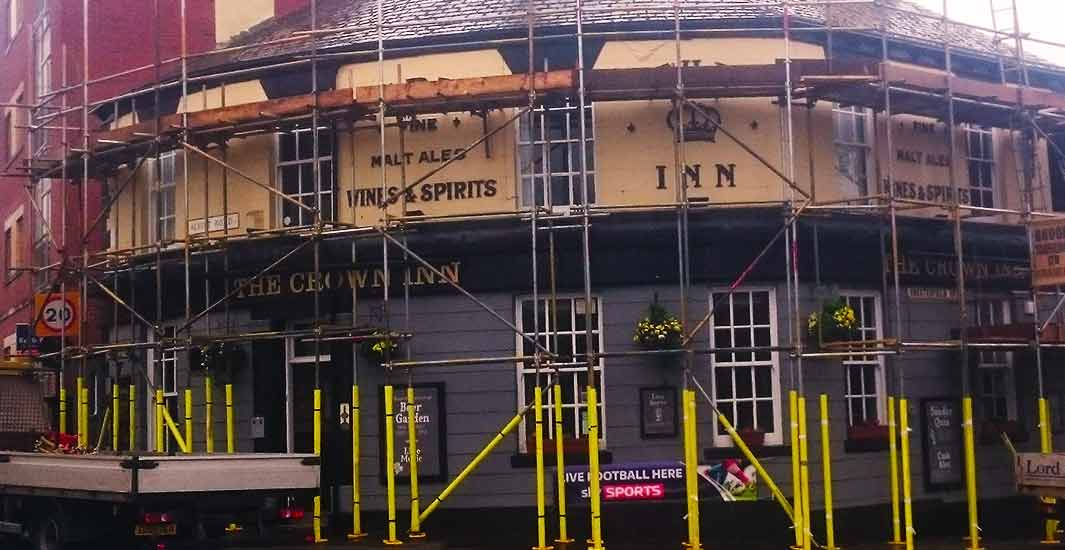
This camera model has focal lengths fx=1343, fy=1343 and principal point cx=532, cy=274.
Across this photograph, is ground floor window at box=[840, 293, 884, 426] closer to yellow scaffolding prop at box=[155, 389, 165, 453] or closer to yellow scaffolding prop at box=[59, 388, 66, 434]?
yellow scaffolding prop at box=[155, 389, 165, 453]

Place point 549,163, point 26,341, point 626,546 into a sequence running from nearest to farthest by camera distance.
Answer: point 626,546 → point 549,163 → point 26,341

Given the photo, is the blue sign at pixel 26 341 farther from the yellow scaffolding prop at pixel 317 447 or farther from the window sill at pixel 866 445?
the window sill at pixel 866 445

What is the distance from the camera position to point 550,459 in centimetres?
1720

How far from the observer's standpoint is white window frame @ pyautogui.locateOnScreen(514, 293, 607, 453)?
1727 cm

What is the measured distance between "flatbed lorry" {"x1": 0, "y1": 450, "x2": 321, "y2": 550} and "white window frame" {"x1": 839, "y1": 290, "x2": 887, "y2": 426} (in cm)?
726

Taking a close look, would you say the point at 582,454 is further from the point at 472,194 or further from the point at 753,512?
the point at 472,194

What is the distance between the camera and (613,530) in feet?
55.5

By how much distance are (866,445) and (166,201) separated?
10961mm

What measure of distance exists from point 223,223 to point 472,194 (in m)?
3.86

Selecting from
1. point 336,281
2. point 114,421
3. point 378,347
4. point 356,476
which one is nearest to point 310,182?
point 336,281

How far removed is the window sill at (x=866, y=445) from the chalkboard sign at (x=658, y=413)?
235cm

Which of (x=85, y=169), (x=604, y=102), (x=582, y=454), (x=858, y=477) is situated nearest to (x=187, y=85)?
(x=85, y=169)

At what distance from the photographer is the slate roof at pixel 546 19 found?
18.0 metres

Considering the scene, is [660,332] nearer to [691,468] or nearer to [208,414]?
[691,468]
